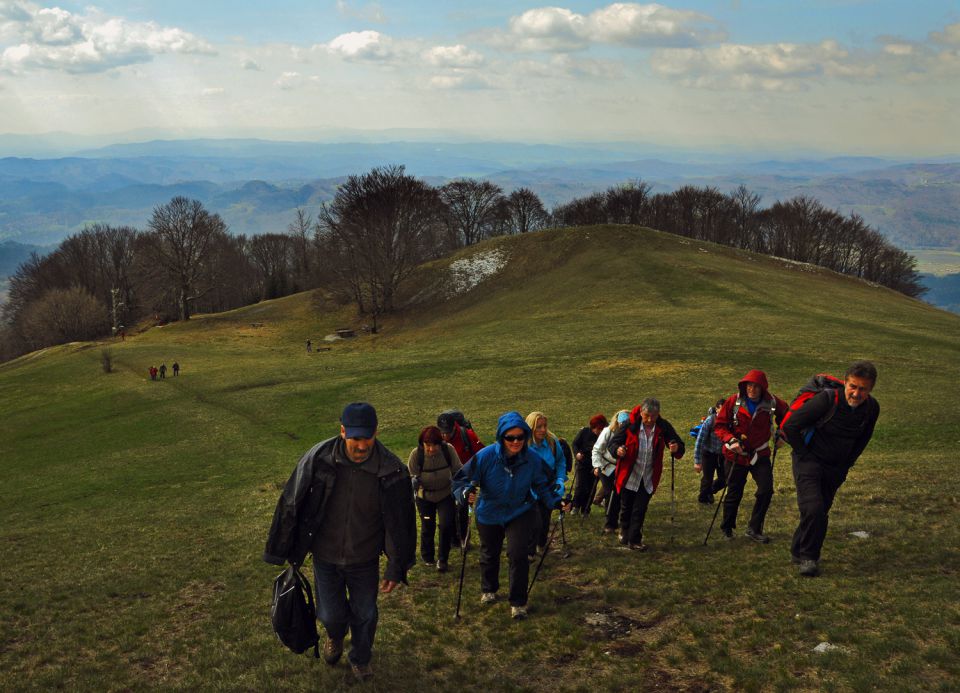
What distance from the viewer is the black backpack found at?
283 inches

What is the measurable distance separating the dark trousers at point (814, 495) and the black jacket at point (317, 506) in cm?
614

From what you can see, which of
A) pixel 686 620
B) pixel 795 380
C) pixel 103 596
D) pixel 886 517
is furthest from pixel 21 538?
pixel 795 380

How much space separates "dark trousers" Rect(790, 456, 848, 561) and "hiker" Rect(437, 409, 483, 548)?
209 inches

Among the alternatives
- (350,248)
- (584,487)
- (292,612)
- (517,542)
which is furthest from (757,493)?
(350,248)

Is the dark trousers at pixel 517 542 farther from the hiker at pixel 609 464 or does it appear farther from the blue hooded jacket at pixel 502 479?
the hiker at pixel 609 464

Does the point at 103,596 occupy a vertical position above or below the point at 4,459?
above

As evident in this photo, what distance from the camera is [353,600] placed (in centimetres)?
750

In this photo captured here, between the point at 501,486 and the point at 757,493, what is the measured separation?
18.4 feet

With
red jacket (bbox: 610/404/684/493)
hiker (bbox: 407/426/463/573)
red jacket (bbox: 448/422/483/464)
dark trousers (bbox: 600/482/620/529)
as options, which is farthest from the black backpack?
dark trousers (bbox: 600/482/620/529)

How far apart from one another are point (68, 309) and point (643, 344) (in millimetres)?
87202

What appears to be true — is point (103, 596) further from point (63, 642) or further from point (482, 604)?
point (482, 604)

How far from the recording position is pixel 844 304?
52.5m

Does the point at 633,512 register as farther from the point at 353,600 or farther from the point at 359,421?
the point at 359,421

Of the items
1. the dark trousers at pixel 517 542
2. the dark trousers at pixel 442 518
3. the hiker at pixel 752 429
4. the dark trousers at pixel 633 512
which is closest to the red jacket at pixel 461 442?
the dark trousers at pixel 442 518
